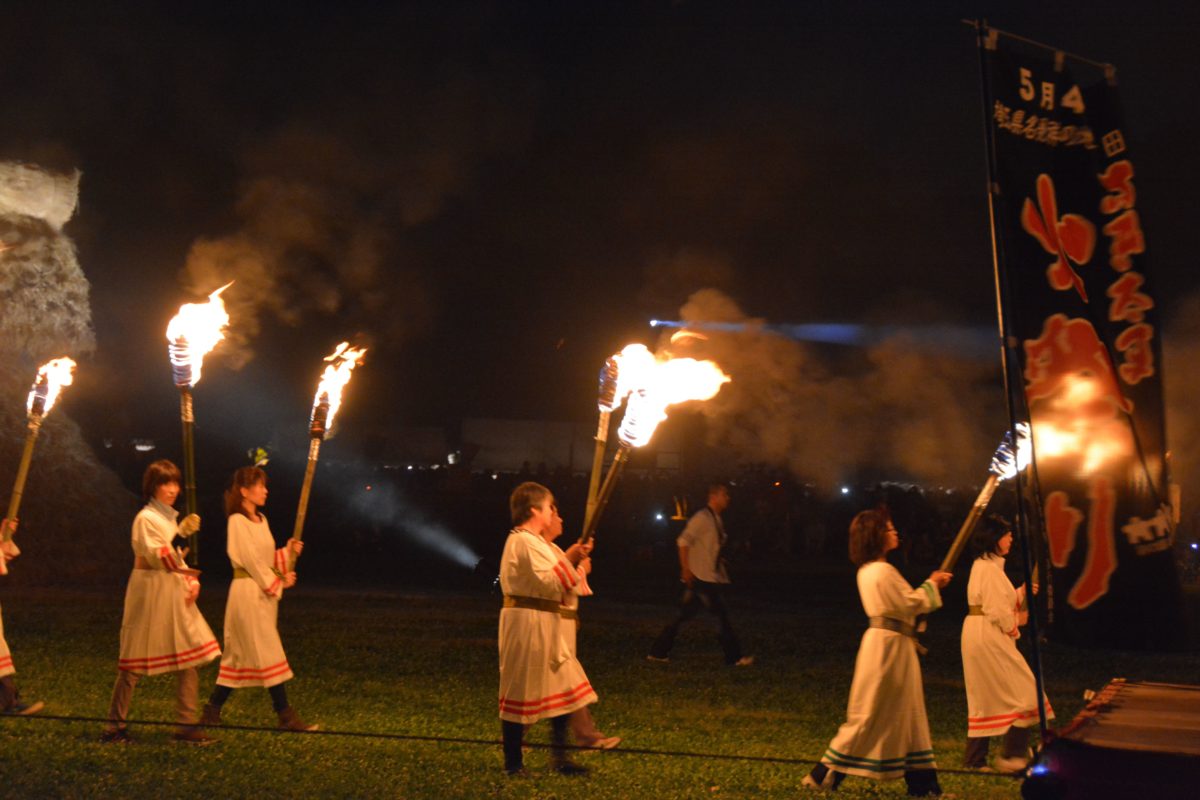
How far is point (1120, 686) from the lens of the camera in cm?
691

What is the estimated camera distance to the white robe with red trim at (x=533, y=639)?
6641mm

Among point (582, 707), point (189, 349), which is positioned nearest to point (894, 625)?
point (582, 707)

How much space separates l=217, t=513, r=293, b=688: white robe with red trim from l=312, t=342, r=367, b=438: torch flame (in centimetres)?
88

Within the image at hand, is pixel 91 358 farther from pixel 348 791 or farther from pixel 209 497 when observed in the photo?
pixel 348 791

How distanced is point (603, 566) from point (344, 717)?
13898mm

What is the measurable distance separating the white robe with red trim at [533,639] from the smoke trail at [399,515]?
17623 millimetres

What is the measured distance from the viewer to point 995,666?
7.20 metres

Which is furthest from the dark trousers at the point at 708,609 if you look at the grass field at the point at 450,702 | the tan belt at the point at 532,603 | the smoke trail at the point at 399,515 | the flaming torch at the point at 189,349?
the smoke trail at the point at 399,515

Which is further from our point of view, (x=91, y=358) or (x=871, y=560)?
(x=91, y=358)

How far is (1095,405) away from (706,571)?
6.90 metres

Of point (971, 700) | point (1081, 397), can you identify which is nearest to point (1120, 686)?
point (971, 700)

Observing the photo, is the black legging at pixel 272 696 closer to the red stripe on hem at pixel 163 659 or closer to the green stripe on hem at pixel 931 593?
the red stripe on hem at pixel 163 659

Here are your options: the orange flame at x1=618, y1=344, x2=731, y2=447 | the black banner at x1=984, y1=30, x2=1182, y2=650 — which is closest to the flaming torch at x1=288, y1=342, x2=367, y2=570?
the orange flame at x1=618, y1=344, x2=731, y2=447

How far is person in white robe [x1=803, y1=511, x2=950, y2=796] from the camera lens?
20.2 feet
